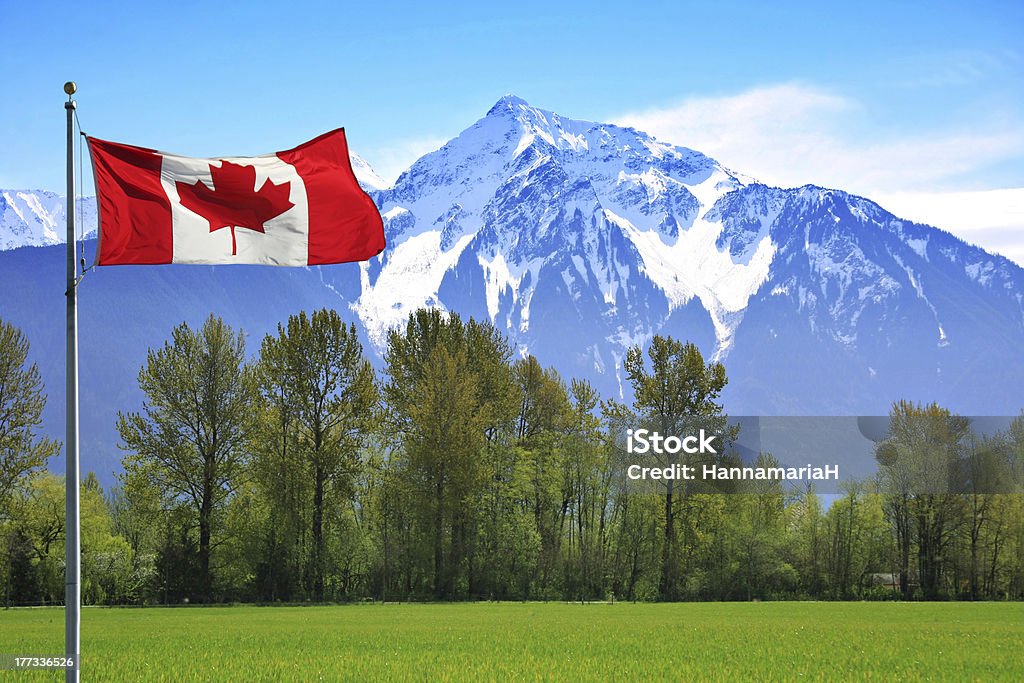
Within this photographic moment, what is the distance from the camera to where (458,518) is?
64375 millimetres

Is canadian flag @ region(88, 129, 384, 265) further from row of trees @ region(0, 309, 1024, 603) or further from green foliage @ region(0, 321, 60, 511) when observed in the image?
row of trees @ region(0, 309, 1024, 603)

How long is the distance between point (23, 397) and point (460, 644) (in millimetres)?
36326

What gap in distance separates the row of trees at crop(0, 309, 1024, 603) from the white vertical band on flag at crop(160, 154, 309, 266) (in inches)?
1791

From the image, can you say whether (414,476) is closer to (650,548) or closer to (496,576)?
(496,576)

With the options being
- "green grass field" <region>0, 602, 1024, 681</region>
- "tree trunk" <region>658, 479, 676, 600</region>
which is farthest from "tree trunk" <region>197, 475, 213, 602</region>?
"tree trunk" <region>658, 479, 676, 600</region>

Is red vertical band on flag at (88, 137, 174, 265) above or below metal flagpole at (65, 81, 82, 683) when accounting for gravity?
above

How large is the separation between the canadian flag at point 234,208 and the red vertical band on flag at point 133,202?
0.05 feet

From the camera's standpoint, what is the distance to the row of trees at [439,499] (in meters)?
59.8

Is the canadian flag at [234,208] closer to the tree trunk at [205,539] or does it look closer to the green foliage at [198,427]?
the green foliage at [198,427]

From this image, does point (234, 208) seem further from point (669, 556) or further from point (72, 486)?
point (669, 556)

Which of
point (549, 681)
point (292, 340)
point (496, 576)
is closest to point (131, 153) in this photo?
point (549, 681)

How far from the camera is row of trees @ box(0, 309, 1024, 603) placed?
59.8 metres

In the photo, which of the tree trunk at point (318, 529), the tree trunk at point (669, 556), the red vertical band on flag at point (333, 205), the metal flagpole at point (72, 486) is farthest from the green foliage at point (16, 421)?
the metal flagpole at point (72, 486)

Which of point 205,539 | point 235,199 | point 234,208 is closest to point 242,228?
point 234,208
